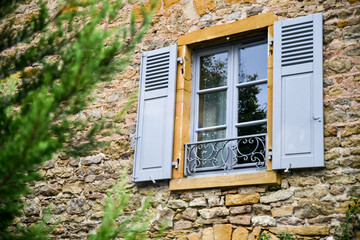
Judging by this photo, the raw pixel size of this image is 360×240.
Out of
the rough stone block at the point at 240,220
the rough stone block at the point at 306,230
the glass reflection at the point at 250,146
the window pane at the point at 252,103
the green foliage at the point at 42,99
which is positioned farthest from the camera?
the window pane at the point at 252,103

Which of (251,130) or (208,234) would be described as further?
(251,130)

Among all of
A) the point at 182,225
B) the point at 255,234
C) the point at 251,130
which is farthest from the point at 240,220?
the point at 251,130

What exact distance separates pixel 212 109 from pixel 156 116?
0.58 m

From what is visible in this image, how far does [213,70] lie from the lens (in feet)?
20.1

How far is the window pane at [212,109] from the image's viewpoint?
592 centimetres

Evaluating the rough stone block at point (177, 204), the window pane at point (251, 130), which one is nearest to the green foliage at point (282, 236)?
the rough stone block at point (177, 204)

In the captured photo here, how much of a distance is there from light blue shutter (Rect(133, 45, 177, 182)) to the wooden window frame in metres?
0.07

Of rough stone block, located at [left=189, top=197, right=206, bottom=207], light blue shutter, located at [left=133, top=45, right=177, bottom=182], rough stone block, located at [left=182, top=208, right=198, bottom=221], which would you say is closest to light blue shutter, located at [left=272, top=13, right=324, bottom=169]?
rough stone block, located at [left=189, top=197, right=206, bottom=207]

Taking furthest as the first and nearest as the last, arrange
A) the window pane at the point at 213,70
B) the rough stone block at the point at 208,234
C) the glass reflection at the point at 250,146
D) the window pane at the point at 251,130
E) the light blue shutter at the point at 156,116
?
1. the window pane at the point at 213,70
2. the light blue shutter at the point at 156,116
3. the window pane at the point at 251,130
4. the glass reflection at the point at 250,146
5. the rough stone block at the point at 208,234

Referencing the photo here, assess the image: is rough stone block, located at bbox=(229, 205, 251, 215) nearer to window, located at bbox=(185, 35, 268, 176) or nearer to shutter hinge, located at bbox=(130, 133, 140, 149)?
window, located at bbox=(185, 35, 268, 176)

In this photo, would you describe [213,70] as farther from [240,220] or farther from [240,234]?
[240,234]

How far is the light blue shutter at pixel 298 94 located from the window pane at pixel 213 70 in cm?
74

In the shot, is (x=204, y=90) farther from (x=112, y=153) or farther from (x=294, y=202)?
(x=294, y=202)

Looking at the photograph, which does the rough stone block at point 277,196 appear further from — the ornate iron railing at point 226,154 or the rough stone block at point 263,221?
the ornate iron railing at point 226,154
